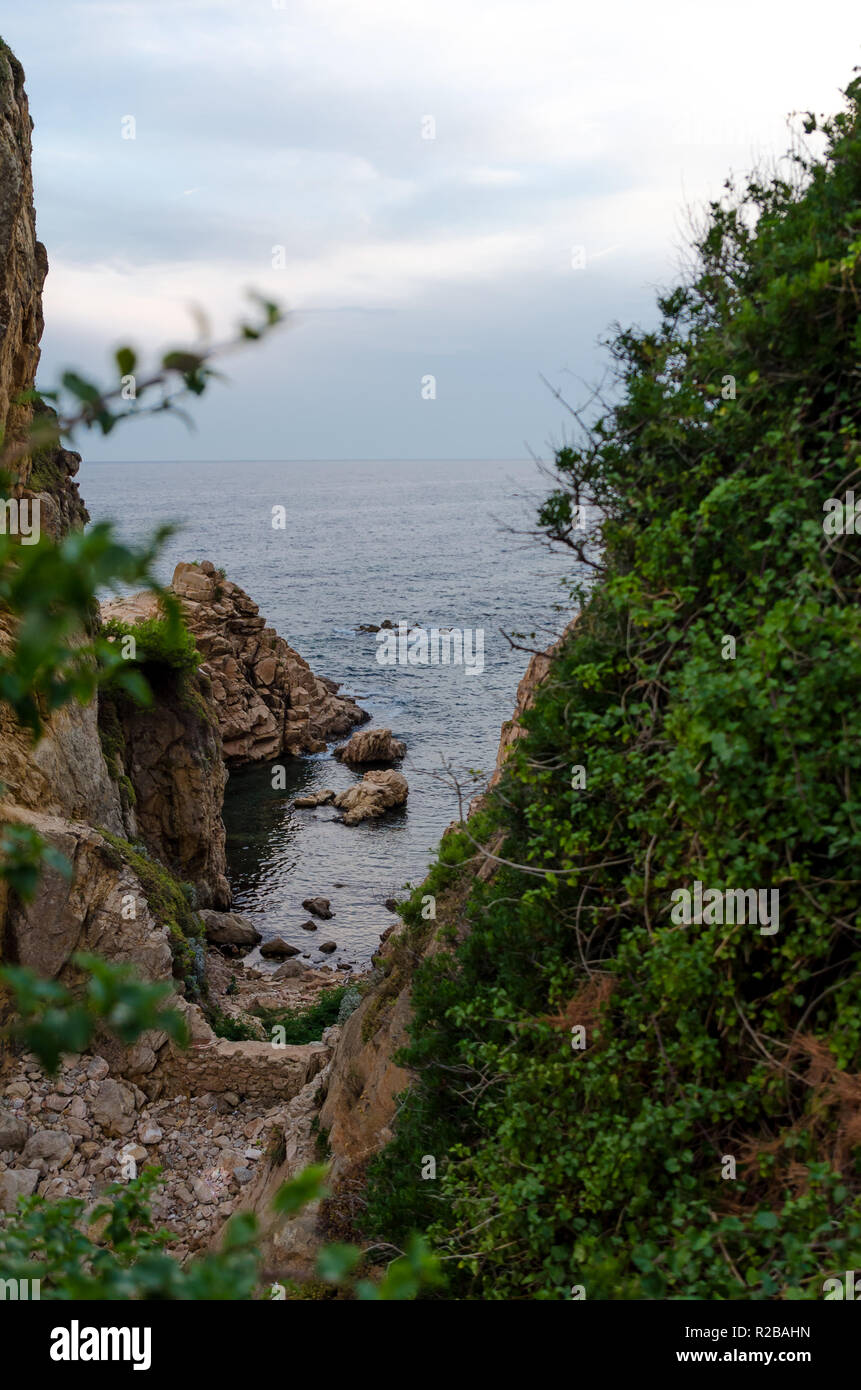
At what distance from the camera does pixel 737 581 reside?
21.5 feet

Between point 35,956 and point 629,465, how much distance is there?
13.4m

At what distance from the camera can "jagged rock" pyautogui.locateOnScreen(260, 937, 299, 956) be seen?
30625mm

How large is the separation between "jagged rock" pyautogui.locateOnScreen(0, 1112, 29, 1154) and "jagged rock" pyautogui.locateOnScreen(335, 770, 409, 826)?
26946 mm

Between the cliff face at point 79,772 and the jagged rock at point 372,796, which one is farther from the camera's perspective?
the jagged rock at point 372,796

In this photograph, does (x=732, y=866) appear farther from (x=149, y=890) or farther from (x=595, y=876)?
(x=149, y=890)

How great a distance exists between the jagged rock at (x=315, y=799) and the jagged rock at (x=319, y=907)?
8.72m

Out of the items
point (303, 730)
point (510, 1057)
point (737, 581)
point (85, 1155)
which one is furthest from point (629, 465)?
point (303, 730)

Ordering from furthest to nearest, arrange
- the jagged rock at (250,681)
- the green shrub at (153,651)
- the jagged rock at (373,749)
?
the jagged rock at (373,749) < the jagged rock at (250,681) < the green shrub at (153,651)

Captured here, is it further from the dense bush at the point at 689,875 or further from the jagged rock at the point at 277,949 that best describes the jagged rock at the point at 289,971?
the dense bush at the point at 689,875

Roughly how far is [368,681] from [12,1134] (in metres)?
51.0

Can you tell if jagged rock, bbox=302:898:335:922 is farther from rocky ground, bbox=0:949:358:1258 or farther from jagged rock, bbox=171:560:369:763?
rocky ground, bbox=0:949:358:1258

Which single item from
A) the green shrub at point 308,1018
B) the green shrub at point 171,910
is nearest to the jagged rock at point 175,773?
the green shrub at point 308,1018

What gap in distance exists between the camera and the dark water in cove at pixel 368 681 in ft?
114

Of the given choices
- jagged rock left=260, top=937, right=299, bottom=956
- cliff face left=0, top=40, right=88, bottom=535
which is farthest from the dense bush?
jagged rock left=260, top=937, right=299, bottom=956
